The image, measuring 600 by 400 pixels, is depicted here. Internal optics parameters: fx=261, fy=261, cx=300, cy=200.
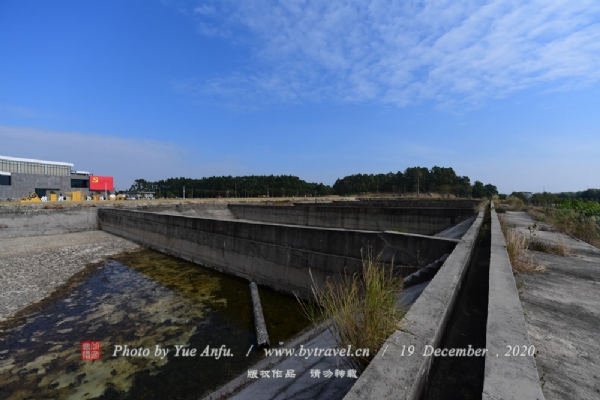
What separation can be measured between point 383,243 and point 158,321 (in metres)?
6.59

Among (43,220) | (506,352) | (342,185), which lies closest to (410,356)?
(506,352)

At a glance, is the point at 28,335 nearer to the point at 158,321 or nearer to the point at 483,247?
the point at 158,321

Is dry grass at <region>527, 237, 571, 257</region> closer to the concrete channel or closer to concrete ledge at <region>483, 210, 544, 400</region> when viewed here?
the concrete channel

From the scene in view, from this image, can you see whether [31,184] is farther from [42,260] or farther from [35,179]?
[42,260]

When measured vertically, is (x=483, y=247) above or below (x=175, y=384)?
above

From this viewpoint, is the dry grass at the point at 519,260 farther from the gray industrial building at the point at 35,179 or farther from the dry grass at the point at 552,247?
the gray industrial building at the point at 35,179

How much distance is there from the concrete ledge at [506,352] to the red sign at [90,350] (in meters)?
7.16

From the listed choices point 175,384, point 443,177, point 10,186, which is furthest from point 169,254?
point 443,177

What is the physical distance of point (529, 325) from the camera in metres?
3.10

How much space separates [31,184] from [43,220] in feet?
144

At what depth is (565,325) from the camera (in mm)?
3135

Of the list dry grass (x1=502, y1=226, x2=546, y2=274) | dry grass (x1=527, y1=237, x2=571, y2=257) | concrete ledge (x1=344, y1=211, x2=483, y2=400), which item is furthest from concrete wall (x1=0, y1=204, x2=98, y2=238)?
dry grass (x1=527, y1=237, x2=571, y2=257)

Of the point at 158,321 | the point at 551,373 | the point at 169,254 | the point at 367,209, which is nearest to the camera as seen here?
the point at 551,373

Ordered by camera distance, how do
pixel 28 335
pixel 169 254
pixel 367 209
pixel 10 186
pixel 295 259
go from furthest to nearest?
pixel 10 186 → pixel 367 209 → pixel 169 254 → pixel 295 259 → pixel 28 335
